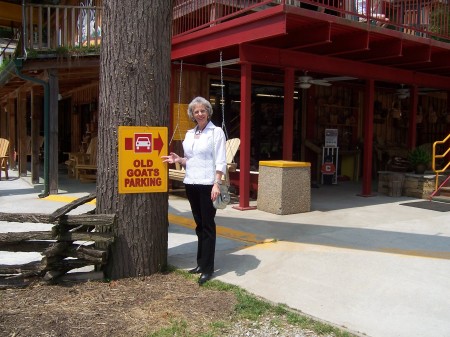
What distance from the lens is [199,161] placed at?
4242 mm

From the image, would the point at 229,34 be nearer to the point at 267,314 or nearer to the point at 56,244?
the point at 56,244

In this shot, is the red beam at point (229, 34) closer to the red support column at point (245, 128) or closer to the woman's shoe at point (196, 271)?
the red support column at point (245, 128)

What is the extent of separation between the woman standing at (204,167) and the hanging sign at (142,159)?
0.41ft

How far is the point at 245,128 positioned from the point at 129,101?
12.9ft

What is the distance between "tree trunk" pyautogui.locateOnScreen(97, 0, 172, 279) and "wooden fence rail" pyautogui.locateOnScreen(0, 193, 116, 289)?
0.49 ft

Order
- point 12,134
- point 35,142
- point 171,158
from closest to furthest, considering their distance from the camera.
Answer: point 171,158 → point 35,142 → point 12,134

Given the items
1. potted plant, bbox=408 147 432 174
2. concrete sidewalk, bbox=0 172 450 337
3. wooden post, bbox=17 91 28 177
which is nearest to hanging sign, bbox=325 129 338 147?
potted plant, bbox=408 147 432 174

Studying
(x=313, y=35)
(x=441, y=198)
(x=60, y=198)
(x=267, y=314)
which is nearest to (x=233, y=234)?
(x=267, y=314)

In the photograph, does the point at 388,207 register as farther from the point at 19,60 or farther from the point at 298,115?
the point at 19,60

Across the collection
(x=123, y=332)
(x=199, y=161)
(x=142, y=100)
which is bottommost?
(x=123, y=332)

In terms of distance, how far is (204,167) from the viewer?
4234 millimetres

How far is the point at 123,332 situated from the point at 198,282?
1090mm

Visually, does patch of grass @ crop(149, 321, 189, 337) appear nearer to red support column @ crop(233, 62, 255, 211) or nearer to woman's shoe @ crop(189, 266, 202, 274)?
woman's shoe @ crop(189, 266, 202, 274)

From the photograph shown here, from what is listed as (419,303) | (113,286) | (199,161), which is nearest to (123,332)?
(113,286)
